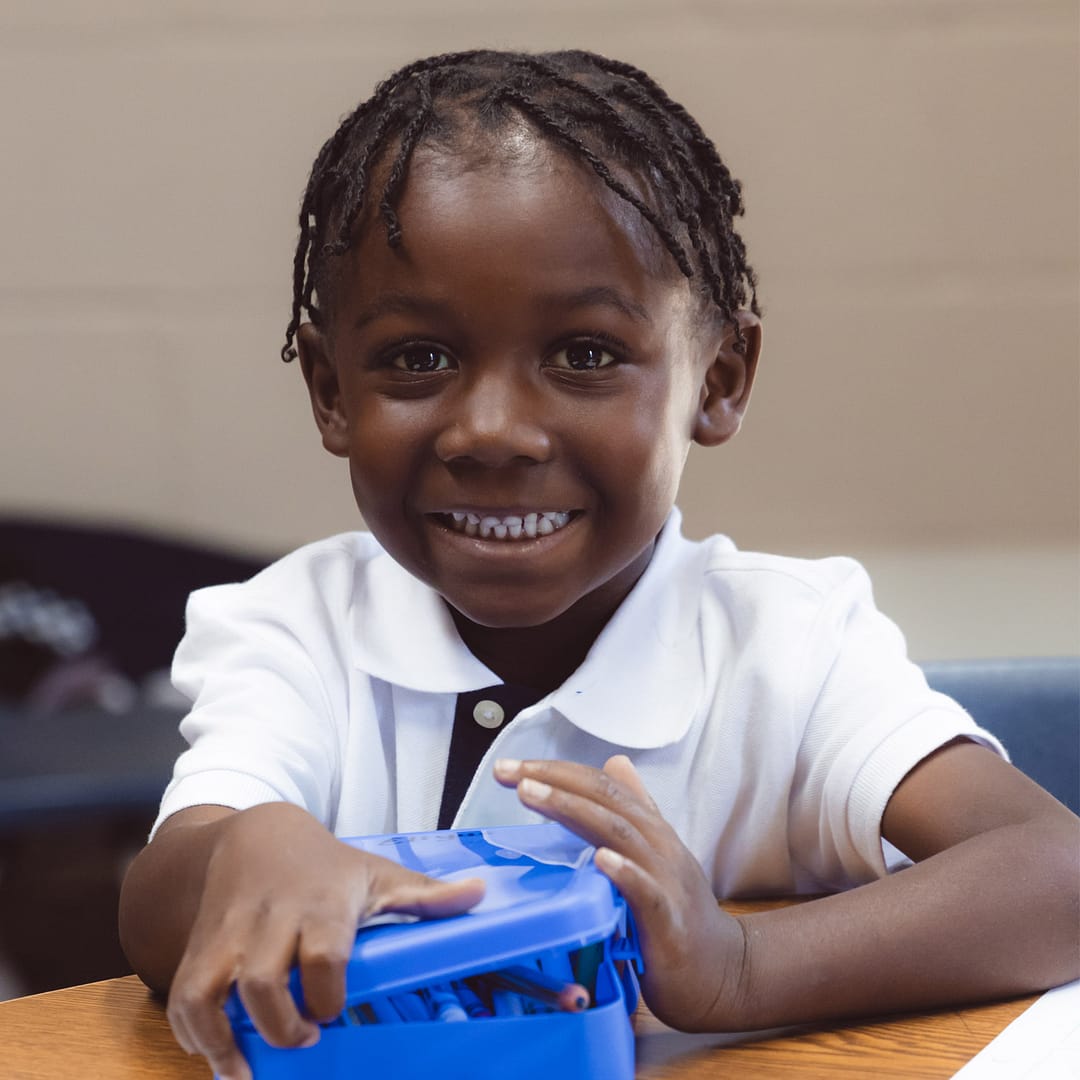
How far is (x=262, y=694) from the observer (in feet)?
2.68

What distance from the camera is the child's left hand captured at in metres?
0.57

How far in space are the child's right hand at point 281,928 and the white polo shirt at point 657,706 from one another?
0.23 m

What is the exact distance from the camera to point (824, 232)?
1815 millimetres

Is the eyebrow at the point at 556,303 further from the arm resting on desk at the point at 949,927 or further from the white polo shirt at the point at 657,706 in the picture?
the arm resting on desk at the point at 949,927

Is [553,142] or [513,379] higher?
[553,142]

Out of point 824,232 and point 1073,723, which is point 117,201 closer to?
point 824,232

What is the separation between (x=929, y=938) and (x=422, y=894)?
0.25 metres

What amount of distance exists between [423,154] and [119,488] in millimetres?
1237

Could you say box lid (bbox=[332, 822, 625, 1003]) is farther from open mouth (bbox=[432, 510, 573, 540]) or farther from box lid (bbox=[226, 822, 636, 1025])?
open mouth (bbox=[432, 510, 573, 540])

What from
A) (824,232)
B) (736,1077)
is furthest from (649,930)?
(824,232)

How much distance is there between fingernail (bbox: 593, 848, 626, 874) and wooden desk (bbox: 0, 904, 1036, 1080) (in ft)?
0.27

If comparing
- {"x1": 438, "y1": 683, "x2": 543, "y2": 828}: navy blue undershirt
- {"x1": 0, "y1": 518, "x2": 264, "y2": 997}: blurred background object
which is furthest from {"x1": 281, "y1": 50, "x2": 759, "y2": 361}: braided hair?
{"x1": 0, "y1": 518, "x2": 264, "y2": 997}: blurred background object

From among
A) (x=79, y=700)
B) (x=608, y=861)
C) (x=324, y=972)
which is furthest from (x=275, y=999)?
(x=79, y=700)

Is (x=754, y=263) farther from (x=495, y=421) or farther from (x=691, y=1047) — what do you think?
(x=691, y=1047)
